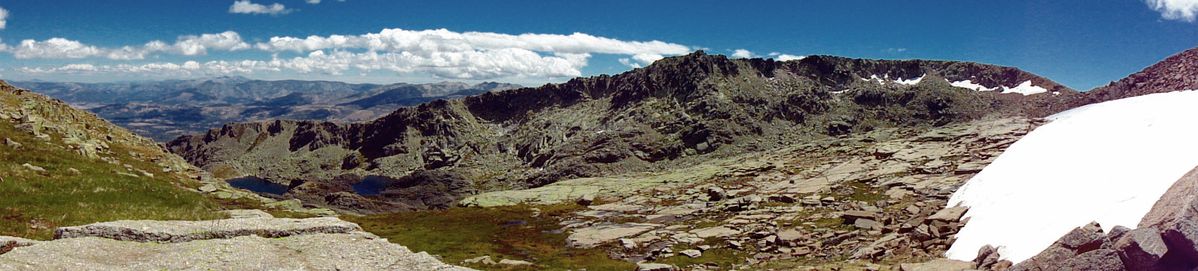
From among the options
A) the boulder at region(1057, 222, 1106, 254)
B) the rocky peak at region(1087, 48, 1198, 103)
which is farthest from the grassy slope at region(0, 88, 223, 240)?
the rocky peak at region(1087, 48, 1198, 103)

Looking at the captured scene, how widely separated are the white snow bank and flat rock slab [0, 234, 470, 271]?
110ft

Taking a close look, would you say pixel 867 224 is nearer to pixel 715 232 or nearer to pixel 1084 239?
pixel 715 232

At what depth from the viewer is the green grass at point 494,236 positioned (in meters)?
80.4

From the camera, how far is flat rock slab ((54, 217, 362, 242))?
2638 cm

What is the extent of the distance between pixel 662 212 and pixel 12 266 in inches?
4306

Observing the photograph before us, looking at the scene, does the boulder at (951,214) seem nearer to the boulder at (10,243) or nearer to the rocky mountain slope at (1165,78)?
the boulder at (10,243)

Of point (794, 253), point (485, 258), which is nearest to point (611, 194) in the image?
point (485, 258)

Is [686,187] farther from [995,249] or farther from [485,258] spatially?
[995,249]

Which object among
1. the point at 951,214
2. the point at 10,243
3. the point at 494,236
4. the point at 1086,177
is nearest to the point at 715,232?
the point at 951,214

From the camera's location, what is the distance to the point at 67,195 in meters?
38.0

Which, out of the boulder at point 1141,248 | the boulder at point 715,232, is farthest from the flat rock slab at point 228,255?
the boulder at point 715,232

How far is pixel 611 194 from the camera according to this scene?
184625 millimetres

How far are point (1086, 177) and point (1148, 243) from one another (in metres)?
12.9

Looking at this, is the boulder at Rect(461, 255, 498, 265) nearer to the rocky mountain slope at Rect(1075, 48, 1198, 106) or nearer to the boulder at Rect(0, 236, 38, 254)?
the boulder at Rect(0, 236, 38, 254)
